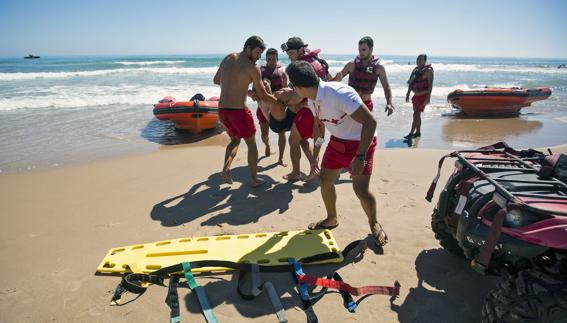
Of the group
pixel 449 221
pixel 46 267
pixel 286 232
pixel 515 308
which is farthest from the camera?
pixel 286 232

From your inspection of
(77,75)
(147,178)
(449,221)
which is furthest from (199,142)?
(77,75)

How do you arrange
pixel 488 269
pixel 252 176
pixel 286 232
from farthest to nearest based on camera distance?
pixel 252 176, pixel 286 232, pixel 488 269

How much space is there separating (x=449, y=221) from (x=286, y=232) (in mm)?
1570

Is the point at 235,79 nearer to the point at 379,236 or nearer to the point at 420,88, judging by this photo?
the point at 379,236

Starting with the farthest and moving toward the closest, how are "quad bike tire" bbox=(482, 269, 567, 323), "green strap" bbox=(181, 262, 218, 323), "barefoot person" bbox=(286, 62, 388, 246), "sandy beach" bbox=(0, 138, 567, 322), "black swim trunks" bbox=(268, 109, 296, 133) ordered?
"black swim trunks" bbox=(268, 109, 296, 133), "barefoot person" bbox=(286, 62, 388, 246), "sandy beach" bbox=(0, 138, 567, 322), "green strap" bbox=(181, 262, 218, 323), "quad bike tire" bbox=(482, 269, 567, 323)

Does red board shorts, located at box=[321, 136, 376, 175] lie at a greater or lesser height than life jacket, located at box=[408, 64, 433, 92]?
lesser

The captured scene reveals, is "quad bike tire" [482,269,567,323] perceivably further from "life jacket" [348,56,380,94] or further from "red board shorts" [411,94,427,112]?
"red board shorts" [411,94,427,112]

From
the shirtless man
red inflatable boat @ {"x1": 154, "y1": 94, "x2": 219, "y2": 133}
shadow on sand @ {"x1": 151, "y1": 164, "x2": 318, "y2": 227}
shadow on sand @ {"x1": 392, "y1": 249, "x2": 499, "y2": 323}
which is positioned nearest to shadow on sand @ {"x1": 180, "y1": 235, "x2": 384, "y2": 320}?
shadow on sand @ {"x1": 392, "y1": 249, "x2": 499, "y2": 323}

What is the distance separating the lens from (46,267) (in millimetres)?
3096

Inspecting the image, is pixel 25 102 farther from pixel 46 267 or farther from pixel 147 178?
pixel 46 267

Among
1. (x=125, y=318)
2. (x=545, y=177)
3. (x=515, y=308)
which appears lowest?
(x=125, y=318)

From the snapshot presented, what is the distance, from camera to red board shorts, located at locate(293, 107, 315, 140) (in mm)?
4992

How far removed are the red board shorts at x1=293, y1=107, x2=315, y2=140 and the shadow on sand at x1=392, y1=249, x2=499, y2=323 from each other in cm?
244

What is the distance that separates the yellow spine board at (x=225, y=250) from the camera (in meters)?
3.10
